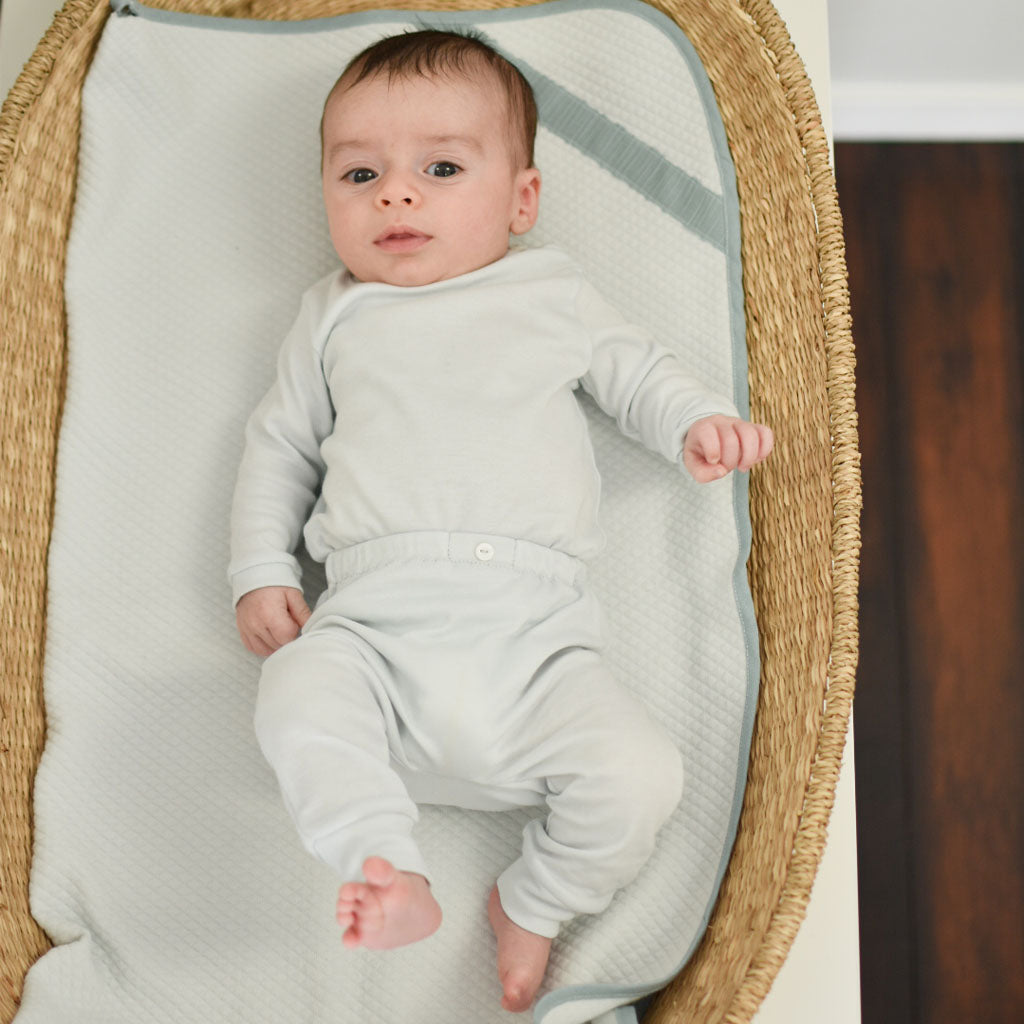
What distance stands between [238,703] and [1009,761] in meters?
1.04

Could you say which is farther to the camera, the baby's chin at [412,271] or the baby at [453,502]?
the baby's chin at [412,271]

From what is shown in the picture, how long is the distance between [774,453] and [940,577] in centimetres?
53

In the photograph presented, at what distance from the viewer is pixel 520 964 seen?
3.50 feet

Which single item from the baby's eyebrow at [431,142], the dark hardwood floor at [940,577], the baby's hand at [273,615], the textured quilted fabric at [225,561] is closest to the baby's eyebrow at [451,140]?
the baby's eyebrow at [431,142]

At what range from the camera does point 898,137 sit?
5.97 feet

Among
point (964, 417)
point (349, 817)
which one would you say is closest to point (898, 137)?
point (964, 417)

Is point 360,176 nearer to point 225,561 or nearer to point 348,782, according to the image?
point 225,561

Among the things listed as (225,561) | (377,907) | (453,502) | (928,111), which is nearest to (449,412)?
(453,502)

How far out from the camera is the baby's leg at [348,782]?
0.90 meters

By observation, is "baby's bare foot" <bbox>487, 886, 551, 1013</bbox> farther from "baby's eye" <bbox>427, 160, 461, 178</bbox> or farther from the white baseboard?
the white baseboard

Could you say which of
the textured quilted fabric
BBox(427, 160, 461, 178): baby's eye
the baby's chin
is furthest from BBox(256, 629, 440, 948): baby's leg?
BBox(427, 160, 461, 178): baby's eye

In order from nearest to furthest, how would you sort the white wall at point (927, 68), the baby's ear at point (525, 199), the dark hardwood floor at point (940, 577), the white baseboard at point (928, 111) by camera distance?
1. the baby's ear at point (525, 199)
2. the dark hardwood floor at point (940, 577)
3. the white wall at point (927, 68)
4. the white baseboard at point (928, 111)

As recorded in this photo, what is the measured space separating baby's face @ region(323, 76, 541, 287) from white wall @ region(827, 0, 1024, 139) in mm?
762

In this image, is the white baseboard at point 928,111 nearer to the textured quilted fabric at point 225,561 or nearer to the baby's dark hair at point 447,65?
the textured quilted fabric at point 225,561
